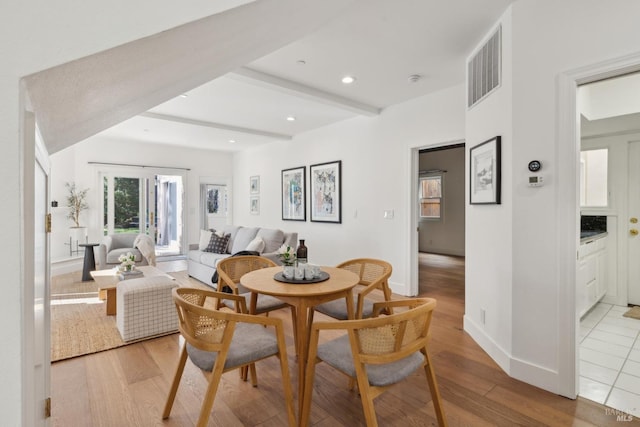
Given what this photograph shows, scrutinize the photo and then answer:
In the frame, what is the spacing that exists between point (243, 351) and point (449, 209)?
24.3ft

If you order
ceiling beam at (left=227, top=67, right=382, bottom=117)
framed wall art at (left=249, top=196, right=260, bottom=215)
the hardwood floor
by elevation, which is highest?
ceiling beam at (left=227, top=67, right=382, bottom=117)

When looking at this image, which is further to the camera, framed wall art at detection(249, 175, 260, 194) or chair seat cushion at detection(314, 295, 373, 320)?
framed wall art at detection(249, 175, 260, 194)

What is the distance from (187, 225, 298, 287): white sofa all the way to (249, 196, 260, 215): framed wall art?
1.89 m

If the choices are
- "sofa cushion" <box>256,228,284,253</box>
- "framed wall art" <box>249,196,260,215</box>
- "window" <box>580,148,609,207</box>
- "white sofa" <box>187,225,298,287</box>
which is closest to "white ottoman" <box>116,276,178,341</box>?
"white sofa" <box>187,225,298,287</box>

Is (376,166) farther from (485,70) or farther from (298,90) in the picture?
(485,70)

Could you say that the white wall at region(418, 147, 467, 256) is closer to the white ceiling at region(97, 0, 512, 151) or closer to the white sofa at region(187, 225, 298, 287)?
the white ceiling at region(97, 0, 512, 151)

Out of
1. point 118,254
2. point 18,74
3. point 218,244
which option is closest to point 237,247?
point 218,244

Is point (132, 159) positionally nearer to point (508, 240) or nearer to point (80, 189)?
point (80, 189)

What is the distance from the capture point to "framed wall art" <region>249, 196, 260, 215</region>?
7336 mm

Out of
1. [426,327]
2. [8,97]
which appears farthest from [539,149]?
[8,97]

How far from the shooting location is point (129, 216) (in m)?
6.77

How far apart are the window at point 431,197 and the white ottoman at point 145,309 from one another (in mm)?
6936

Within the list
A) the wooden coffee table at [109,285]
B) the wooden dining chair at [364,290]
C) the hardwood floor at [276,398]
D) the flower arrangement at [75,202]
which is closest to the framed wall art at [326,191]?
the wooden dining chair at [364,290]

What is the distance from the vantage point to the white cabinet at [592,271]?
307 centimetres
